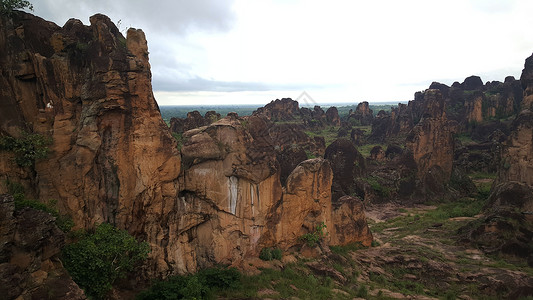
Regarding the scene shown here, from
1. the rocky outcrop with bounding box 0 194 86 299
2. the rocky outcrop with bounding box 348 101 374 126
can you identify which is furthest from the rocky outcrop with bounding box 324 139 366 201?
the rocky outcrop with bounding box 348 101 374 126

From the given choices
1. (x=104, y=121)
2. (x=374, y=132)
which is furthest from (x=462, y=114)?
(x=104, y=121)

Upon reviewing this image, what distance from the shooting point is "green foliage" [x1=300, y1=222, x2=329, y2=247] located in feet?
70.1

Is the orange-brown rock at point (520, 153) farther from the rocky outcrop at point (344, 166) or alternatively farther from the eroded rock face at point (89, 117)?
the eroded rock face at point (89, 117)

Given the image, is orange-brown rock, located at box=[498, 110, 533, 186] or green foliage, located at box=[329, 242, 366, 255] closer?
green foliage, located at box=[329, 242, 366, 255]

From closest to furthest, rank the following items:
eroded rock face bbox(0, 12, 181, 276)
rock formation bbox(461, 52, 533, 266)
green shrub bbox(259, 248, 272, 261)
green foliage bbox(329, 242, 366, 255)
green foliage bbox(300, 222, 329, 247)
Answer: eroded rock face bbox(0, 12, 181, 276) → green shrub bbox(259, 248, 272, 261) → green foliage bbox(300, 222, 329, 247) → green foliage bbox(329, 242, 366, 255) → rock formation bbox(461, 52, 533, 266)

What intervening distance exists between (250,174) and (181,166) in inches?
159

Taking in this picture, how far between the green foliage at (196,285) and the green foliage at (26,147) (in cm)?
793

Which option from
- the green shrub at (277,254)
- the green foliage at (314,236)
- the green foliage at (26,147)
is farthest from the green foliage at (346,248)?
the green foliage at (26,147)

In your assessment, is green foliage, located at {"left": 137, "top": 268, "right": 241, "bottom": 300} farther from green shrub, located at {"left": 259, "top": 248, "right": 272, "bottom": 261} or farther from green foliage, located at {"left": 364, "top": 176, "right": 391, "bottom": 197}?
green foliage, located at {"left": 364, "top": 176, "right": 391, "bottom": 197}

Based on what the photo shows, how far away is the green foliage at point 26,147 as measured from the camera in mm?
13992

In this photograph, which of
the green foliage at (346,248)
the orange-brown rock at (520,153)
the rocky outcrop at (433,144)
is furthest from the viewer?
the rocky outcrop at (433,144)

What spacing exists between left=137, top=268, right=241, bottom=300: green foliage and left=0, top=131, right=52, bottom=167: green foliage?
7.93 metres

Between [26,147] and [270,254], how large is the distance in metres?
14.0

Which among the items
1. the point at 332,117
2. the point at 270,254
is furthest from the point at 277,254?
the point at 332,117
